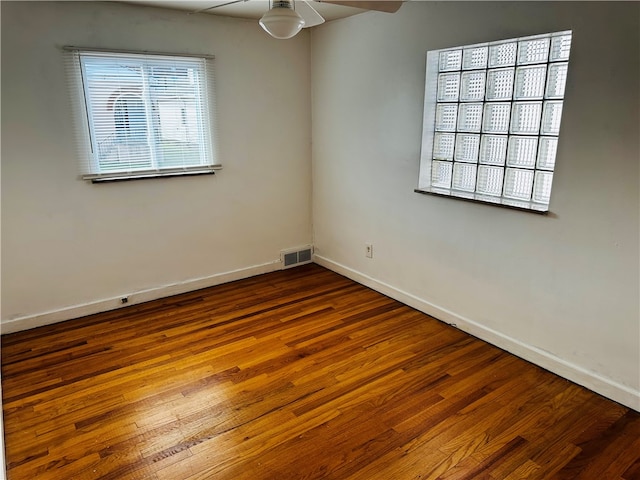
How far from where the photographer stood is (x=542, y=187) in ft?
8.31

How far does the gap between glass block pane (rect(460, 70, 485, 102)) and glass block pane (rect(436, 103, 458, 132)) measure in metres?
0.10

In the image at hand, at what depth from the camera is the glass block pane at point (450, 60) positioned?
9.39 feet

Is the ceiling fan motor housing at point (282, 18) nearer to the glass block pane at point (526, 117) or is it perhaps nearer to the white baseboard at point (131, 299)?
the glass block pane at point (526, 117)

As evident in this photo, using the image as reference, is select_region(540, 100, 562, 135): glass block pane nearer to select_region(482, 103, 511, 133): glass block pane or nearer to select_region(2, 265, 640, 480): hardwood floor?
select_region(482, 103, 511, 133): glass block pane

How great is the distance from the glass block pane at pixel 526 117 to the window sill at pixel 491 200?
43 cm

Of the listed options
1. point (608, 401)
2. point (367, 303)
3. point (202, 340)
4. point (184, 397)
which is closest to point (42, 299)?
point (202, 340)

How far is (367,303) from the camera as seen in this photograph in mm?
3531

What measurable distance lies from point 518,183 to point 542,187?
157 mm

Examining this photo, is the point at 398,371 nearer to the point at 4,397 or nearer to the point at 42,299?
the point at 4,397

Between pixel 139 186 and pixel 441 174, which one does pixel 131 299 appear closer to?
pixel 139 186

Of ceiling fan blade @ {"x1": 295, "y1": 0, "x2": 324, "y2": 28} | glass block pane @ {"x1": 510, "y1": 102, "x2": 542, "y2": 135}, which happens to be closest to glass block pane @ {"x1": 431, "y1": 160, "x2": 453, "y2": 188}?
glass block pane @ {"x1": 510, "y1": 102, "x2": 542, "y2": 135}

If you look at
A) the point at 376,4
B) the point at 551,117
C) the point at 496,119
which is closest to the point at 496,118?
the point at 496,119

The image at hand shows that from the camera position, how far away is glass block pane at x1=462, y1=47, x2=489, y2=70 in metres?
2.73

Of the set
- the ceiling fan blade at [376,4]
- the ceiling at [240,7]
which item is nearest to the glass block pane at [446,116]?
the ceiling at [240,7]
